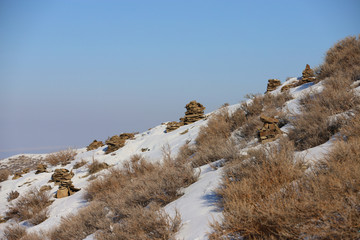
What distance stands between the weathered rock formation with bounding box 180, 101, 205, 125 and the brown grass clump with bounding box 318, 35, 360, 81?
7326mm

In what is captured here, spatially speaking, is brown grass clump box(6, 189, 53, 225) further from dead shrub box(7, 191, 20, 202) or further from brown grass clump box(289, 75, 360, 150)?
brown grass clump box(289, 75, 360, 150)

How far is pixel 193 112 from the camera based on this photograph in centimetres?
1508

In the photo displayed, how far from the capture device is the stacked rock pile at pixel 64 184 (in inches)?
362

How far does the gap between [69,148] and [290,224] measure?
1654cm

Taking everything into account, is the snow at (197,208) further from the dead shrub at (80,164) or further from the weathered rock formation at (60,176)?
the dead shrub at (80,164)

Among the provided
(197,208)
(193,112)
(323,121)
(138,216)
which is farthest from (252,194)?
(193,112)

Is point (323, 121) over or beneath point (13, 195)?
beneath

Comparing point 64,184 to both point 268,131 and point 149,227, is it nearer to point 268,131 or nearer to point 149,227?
point 149,227

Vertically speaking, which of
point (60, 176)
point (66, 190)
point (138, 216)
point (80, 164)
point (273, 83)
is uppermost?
point (273, 83)

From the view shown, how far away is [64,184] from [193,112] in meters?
8.62

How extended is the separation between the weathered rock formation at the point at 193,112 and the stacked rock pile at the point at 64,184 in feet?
24.2

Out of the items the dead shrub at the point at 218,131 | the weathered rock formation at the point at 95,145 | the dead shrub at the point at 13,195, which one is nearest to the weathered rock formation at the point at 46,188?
the dead shrub at the point at 13,195

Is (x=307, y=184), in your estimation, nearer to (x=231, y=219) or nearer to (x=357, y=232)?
(x=357, y=232)

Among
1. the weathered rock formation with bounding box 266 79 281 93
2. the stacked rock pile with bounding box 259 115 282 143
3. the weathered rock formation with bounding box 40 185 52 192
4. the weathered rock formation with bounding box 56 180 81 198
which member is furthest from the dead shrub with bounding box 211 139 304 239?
the weathered rock formation with bounding box 266 79 281 93
